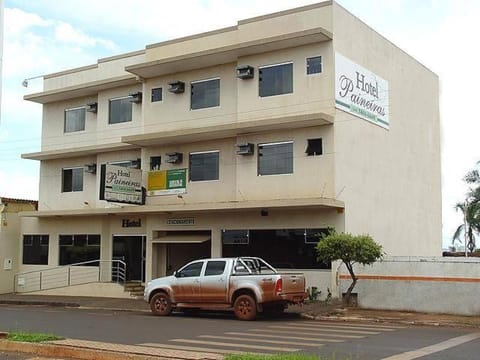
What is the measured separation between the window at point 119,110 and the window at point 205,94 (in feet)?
13.8

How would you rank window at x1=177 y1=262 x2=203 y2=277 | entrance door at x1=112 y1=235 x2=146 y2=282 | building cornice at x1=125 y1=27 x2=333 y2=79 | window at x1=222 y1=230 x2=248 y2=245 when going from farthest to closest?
entrance door at x1=112 y1=235 x2=146 y2=282 < window at x1=222 y1=230 x2=248 y2=245 < building cornice at x1=125 y1=27 x2=333 y2=79 < window at x1=177 y1=262 x2=203 y2=277

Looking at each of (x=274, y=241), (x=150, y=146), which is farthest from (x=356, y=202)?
(x=150, y=146)

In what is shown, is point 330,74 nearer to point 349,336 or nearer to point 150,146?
point 150,146

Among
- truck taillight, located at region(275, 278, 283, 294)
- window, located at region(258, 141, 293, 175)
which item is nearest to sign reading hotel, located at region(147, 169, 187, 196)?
window, located at region(258, 141, 293, 175)

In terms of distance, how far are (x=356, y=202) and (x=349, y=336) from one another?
10670 millimetres

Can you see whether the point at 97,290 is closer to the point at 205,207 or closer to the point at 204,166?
the point at 205,207

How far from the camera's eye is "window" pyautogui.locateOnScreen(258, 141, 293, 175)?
25.2m

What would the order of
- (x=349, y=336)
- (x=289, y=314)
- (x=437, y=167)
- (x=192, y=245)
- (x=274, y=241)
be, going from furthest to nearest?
(x=437, y=167), (x=192, y=245), (x=274, y=241), (x=289, y=314), (x=349, y=336)

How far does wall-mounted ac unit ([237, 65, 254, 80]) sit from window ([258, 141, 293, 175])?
281 centimetres

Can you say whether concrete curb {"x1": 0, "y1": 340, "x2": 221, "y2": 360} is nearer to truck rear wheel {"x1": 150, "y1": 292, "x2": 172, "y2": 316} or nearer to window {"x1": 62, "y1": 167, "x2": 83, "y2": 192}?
truck rear wheel {"x1": 150, "y1": 292, "x2": 172, "y2": 316}

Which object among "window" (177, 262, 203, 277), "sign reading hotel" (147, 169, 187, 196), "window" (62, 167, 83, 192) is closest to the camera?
"window" (177, 262, 203, 277)

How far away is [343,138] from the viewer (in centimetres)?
2475

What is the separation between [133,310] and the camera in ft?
78.5

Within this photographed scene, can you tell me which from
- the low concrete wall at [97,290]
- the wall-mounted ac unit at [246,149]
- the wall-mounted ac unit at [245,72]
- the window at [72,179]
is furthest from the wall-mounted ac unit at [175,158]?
the window at [72,179]
